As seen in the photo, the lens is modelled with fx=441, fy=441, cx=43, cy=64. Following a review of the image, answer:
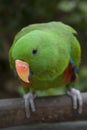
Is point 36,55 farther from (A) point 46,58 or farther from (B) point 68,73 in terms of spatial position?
(B) point 68,73

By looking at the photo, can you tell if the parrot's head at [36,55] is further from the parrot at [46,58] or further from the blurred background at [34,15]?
the blurred background at [34,15]

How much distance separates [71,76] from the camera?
6.24 feet

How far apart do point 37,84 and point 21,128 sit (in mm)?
220

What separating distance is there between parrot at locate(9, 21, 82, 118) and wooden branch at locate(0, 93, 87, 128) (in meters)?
0.02

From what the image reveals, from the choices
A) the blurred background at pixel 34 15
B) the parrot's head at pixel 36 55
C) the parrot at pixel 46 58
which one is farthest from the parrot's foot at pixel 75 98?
the blurred background at pixel 34 15

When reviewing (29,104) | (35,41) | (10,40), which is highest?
(35,41)

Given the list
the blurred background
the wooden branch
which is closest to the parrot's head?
the wooden branch

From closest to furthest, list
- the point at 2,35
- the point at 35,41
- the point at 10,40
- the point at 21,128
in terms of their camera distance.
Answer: the point at 35,41 < the point at 21,128 < the point at 2,35 < the point at 10,40

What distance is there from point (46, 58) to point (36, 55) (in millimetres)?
47

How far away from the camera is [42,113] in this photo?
162 centimetres

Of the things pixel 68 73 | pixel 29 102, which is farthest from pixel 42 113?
pixel 68 73

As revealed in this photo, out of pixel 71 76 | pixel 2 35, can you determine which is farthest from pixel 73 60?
pixel 2 35

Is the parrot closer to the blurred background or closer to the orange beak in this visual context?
the orange beak

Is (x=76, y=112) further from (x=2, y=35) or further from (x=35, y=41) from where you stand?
(x=2, y=35)
